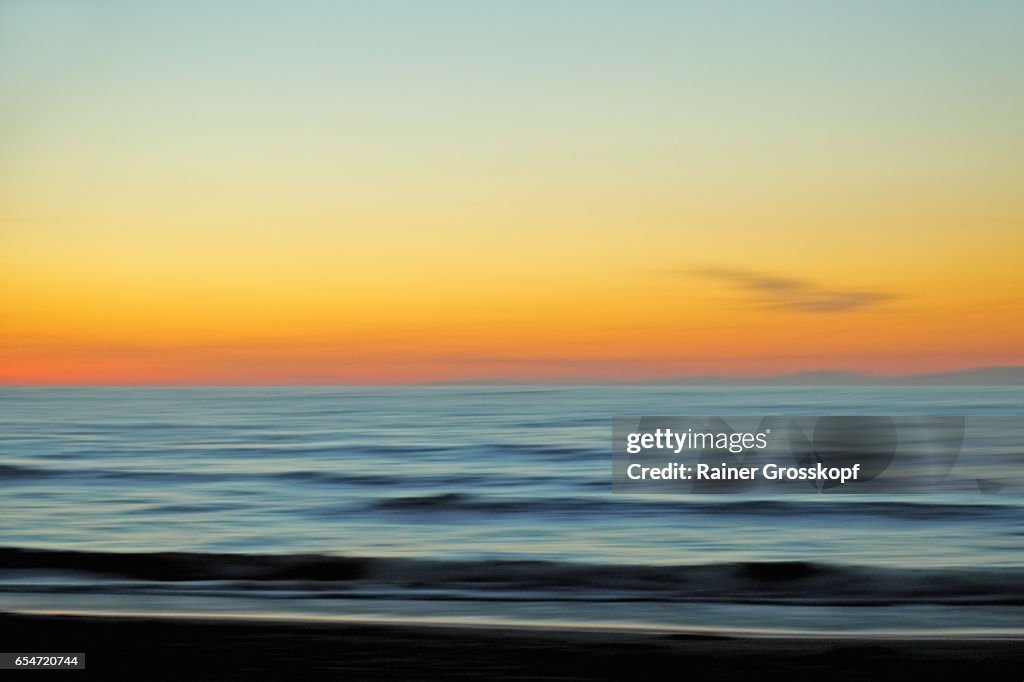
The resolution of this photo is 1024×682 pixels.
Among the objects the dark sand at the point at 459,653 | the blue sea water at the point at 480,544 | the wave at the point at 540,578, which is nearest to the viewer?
the dark sand at the point at 459,653

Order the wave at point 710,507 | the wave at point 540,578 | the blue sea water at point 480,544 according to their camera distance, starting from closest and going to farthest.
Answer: the blue sea water at point 480,544 → the wave at point 540,578 → the wave at point 710,507

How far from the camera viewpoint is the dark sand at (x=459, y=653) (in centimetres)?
473

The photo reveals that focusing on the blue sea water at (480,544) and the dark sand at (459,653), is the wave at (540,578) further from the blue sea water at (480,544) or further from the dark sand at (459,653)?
the dark sand at (459,653)

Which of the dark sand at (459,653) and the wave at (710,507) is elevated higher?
the wave at (710,507)

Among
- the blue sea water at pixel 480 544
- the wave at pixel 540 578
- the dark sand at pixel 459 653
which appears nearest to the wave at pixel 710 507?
the blue sea water at pixel 480 544

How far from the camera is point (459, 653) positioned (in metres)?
5.09

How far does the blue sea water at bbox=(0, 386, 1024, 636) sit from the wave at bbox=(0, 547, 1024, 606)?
1.3 inches

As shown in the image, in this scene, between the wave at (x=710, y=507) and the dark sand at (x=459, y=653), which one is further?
the wave at (x=710, y=507)

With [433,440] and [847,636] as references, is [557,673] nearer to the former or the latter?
[847,636]

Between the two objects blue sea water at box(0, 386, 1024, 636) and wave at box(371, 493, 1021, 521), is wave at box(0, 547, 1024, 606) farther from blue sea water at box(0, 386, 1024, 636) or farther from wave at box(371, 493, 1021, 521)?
wave at box(371, 493, 1021, 521)

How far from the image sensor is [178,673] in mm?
4719

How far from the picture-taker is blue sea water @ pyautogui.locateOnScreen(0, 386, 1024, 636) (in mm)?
6438

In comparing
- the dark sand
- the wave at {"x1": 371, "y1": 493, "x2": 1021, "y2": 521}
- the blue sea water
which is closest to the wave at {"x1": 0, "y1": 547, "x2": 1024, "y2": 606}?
the blue sea water

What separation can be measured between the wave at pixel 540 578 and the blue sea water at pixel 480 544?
0.03 meters
